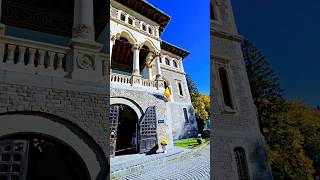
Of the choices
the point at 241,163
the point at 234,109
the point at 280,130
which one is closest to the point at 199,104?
the point at 280,130

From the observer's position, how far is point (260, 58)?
3.59 meters

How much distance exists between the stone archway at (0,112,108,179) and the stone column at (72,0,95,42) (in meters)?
0.40

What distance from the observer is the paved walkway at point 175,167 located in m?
0.63

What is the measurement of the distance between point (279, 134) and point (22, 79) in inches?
93.2

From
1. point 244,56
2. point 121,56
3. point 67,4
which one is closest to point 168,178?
point 121,56

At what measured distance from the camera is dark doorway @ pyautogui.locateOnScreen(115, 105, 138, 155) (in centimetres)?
69

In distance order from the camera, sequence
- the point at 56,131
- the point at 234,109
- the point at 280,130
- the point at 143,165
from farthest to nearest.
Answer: the point at 234,109 → the point at 280,130 → the point at 56,131 → the point at 143,165

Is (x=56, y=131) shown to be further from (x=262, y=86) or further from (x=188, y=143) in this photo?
(x=262, y=86)

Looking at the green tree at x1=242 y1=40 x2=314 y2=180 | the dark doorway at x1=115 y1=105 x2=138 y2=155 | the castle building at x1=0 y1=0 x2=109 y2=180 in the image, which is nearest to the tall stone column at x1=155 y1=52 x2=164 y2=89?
the dark doorway at x1=115 y1=105 x2=138 y2=155

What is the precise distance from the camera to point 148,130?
74 centimetres

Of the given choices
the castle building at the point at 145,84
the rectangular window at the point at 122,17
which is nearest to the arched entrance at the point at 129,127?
the castle building at the point at 145,84

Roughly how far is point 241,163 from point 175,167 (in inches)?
108

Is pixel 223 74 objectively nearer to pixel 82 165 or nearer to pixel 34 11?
pixel 34 11

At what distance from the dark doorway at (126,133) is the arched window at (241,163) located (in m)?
2.52
